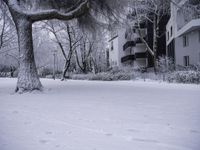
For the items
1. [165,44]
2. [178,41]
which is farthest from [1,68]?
[178,41]

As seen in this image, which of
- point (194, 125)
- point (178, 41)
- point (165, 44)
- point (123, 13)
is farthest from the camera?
point (165, 44)

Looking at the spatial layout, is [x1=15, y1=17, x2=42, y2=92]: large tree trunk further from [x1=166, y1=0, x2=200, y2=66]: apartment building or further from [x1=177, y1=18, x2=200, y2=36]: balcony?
[x1=177, y1=18, x2=200, y2=36]: balcony

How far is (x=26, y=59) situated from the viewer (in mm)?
A: 13633

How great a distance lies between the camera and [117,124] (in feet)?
18.6

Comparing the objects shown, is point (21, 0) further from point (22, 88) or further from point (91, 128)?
point (91, 128)

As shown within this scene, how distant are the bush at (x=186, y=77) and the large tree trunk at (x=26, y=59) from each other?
35.0 feet

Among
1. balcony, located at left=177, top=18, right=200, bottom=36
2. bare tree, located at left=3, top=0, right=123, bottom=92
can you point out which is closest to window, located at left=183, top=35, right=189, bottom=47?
balcony, located at left=177, top=18, right=200, bottom=36

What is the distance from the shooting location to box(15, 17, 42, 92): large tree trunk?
13289 mm

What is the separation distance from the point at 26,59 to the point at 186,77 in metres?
11.3

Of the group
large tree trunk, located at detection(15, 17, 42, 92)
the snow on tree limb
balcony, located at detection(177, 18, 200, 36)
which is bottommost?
large tree trunk, located at detection(15, 17, 42, 92)

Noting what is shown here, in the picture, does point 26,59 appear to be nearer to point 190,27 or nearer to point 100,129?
point 100,129

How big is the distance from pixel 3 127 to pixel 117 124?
2307 millimetres

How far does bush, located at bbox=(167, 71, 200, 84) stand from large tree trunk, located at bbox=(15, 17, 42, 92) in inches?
420

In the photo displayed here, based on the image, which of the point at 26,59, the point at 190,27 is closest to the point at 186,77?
Answer: the point at 190,27
